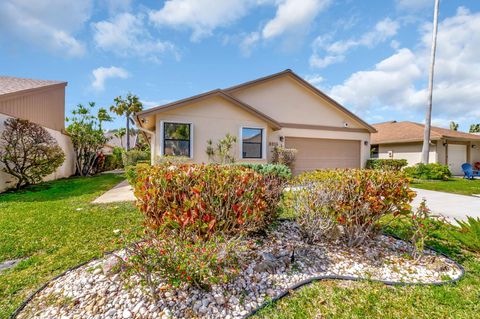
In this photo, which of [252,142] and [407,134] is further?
[407,134]

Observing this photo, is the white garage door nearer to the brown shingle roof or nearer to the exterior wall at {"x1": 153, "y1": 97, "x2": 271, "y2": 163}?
the exterior wall at {"x1": 153, "y1": 97, "x2": 271, "y2": 163}

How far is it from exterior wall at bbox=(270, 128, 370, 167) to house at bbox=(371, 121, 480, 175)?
5.70 metres

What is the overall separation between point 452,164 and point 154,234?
25.0 meters

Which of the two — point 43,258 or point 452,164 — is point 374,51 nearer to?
point 452,164

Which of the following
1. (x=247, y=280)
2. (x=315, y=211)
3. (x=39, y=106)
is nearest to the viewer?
(x=247, y=280)

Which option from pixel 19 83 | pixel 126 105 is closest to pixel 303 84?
pixel 19 83

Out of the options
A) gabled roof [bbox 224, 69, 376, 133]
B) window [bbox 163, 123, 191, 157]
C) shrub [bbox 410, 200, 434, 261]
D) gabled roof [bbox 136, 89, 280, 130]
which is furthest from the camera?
gabled roof [bbox 224, 69, 376, 133]

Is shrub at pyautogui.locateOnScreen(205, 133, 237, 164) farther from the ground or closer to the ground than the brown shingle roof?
closer to the ground

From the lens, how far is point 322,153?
580 inches

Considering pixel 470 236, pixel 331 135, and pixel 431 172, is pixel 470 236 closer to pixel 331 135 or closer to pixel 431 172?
pixel 331 135

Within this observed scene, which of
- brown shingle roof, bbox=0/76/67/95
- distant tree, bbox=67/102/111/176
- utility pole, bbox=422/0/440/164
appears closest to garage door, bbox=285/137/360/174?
utility pole, bbox=422/0/440/164

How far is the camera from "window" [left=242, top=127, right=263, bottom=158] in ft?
40.1

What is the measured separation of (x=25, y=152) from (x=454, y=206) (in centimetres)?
1709

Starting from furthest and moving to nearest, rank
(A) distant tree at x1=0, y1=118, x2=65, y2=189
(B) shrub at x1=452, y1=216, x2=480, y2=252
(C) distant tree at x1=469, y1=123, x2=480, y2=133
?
(C) distant tree at x1=469, y1=123, x2=480, y2=133, (A) distant tree at x1=0, y1=118, x2=65, y2=189, (B) shrub at x1=452, y1=216, x2=480, y2=252
